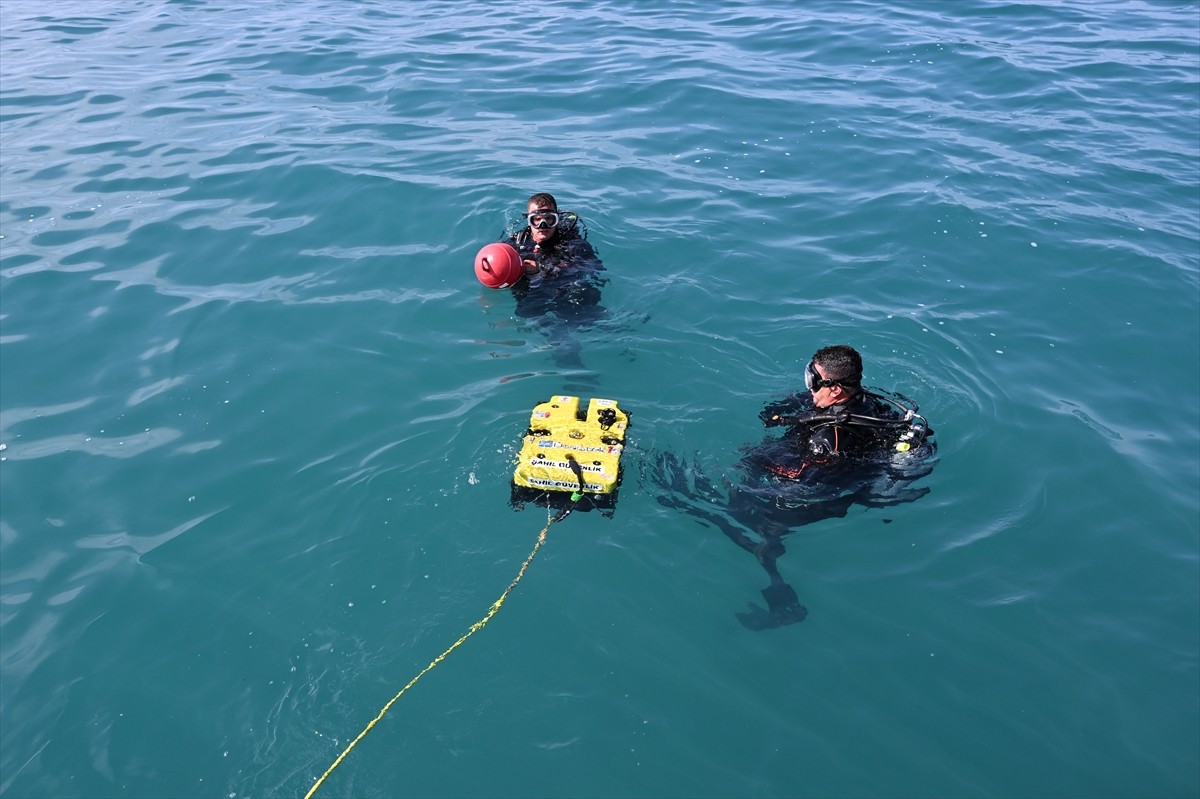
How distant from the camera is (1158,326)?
855 centimetres

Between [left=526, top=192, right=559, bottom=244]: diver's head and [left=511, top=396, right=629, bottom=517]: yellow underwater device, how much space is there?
3.01m

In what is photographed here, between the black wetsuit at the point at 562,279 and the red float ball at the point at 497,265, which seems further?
the black wetsuit at the point at 562,279

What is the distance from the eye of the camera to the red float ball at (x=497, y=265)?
26.6 ft

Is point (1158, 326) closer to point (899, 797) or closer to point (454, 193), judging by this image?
point (899, 797)

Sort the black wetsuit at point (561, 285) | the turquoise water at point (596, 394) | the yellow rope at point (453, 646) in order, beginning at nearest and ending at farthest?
the yellow rope at point (453, 646)
the turquoise water at point (596, 394)
the black wetsuit at point (561, 285)

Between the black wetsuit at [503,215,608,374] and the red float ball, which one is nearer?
the red float ball

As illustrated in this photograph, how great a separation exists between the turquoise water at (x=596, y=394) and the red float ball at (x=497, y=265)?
0.49 meters

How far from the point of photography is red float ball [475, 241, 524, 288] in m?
8.11

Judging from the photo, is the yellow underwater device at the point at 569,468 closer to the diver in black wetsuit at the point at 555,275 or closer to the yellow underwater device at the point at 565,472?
the yellow underwater device at the point at 565,472

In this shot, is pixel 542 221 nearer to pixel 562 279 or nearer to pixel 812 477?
pixel 562 279

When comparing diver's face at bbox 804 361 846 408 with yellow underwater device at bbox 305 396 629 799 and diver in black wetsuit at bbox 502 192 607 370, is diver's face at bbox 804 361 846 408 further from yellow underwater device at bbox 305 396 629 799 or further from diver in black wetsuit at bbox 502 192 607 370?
diver in black wetsuit at bbox 502 192 607 370

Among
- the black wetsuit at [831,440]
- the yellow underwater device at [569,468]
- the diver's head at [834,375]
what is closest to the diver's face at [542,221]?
the yellow underwater device at [569,468]

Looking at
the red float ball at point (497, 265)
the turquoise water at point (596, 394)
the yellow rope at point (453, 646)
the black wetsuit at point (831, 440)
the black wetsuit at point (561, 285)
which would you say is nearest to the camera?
the yellow rope at point (453, 646)

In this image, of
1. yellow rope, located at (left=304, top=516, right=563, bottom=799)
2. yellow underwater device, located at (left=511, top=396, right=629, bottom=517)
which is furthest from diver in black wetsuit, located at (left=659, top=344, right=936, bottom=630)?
yellow rope, located at (left=304, top=516, right=563, bottom=799)
